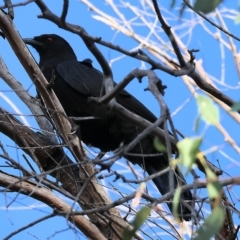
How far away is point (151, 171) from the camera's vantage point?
3.26 m

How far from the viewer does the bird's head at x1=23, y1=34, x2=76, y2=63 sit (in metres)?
4.06

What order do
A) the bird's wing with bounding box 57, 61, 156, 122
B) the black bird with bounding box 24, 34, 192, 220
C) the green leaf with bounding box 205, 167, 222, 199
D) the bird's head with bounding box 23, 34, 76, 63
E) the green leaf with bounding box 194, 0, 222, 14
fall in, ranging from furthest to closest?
1. the bird's head with bounding box 23, 34, 76, 63
2. the bird's wing with bounding box 57, 61, 156, 122
3. the black bird with bounding box 24, 34, 192, 220
4. the green leaf with bounding box 194, 0, 222, 14
5. the green leaf with bounding box 205, 167, 222, 199

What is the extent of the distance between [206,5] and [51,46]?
9.93 feet

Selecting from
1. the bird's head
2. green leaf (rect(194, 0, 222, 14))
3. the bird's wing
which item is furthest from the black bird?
green leaf (rect(194, 0, 222, 14))

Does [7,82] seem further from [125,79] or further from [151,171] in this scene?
[125,79]

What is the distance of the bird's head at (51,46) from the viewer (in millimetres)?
4062

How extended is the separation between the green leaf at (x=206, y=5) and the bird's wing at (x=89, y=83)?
2.23 m

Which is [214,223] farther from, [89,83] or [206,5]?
[89,83]

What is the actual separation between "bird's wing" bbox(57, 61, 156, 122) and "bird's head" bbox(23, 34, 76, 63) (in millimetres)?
229

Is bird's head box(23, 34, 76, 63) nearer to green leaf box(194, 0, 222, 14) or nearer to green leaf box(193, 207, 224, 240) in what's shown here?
green leaf box(194, 0, 222, 14)

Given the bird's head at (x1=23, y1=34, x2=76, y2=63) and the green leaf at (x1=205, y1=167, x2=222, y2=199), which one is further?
the bird's head at (x1=23, y1=34, x2=76, y2=63)

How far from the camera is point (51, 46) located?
4117mm

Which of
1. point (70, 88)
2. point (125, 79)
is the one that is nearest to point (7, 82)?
point (70, 88)

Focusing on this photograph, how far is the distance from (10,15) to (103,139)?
124 centimetres
